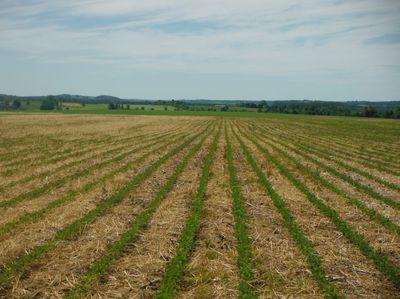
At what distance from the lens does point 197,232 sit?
9680mm

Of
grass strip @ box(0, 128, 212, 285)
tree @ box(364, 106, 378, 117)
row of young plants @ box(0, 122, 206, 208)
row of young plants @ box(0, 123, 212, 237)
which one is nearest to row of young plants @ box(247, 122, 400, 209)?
grass strip @ box(0, 128, 212, 285)

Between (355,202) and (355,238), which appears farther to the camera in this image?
(355,202)

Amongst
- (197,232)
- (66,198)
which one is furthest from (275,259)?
(66,198)

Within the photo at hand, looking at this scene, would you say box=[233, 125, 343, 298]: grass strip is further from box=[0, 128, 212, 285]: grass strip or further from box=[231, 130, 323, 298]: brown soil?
box=[0, 128, 212, 285]: grass strip

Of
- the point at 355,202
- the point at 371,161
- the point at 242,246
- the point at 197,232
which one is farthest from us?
the point at 371,161

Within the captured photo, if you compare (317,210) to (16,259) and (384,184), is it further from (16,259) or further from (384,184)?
(16,259)

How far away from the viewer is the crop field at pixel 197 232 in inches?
278

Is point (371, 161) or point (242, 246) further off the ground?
point (371, 161)

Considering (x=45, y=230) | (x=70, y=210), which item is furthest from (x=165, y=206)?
(x=45, y=230)

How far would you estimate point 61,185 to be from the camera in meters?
14.7

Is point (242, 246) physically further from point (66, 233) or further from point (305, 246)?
point (66, 233)

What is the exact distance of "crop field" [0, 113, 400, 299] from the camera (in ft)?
23.1

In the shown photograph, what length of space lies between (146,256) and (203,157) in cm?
1448

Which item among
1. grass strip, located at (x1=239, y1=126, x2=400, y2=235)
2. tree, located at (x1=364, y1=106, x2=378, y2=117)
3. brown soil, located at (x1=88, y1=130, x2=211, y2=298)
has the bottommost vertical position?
brown soil, located at (x1=88, y1=130, x2=211, y2=298)
